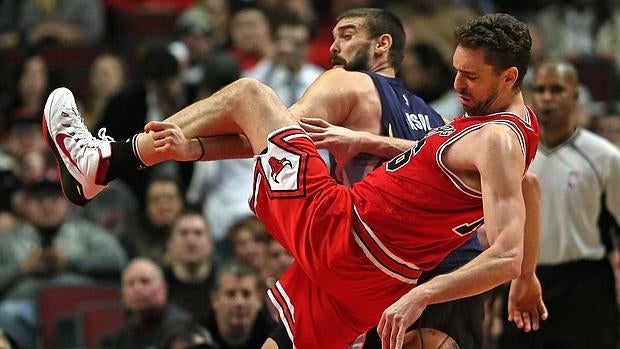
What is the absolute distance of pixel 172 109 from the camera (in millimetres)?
11367

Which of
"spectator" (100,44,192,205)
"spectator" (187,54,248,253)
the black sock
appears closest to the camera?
the black sock

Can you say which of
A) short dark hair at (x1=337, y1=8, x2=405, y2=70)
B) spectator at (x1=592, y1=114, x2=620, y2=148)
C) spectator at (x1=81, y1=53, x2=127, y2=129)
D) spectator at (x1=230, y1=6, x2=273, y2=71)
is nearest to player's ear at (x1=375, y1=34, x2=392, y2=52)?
short dark hair at (x1=337, y1=8, x2=405, y2=70)

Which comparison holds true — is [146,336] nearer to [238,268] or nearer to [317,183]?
[238,268]

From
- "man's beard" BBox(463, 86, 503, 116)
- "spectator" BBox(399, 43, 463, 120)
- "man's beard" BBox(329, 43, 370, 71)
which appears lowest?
"spectator" BBox(399, 43, 463, 120)

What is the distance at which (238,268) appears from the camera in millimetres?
9352

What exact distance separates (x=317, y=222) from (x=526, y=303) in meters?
1.32

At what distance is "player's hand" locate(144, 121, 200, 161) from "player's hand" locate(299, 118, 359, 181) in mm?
559

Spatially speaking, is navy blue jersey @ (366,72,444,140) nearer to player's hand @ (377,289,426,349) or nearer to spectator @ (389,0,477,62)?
player's hand @ (377,289,426,349)

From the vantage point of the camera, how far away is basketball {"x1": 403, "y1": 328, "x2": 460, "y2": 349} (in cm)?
605

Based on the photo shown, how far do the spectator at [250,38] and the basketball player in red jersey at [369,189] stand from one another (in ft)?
20.1

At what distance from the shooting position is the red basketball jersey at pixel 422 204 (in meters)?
5.58

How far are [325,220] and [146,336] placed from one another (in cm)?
373

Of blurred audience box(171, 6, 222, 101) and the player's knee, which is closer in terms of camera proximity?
the player's knee

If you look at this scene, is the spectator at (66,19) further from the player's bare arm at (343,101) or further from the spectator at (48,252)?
the player's bare arm at (343,101)
